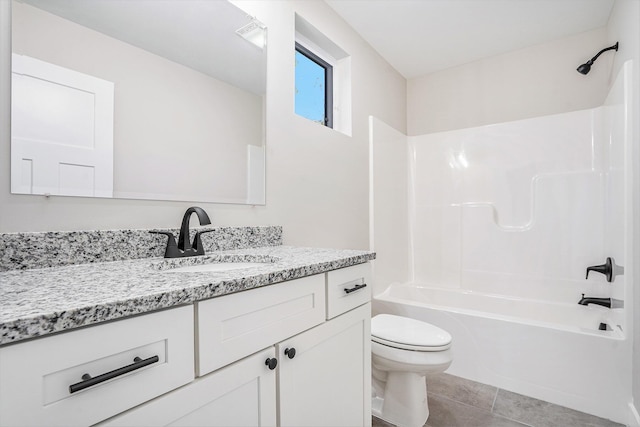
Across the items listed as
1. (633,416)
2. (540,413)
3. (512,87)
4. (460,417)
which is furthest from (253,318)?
(512,87)

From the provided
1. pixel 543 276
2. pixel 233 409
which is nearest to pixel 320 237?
pixel 233 409

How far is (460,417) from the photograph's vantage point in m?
1.67

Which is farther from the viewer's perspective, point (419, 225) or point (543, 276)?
point (419, 225)

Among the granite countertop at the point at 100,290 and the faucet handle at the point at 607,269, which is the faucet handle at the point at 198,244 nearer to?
the granite countertop at the point at 100,290

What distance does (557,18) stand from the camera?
7.17 ft

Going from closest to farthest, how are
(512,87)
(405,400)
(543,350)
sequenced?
(405,400) < (543,350) < (512,87)

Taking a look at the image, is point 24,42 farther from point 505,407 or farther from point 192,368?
point 505,407

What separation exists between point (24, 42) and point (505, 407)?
8.77 ft

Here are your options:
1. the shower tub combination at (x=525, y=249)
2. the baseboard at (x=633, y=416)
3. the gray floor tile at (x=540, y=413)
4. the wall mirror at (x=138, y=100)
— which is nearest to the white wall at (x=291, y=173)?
the wall mirror at (x=138, y=100)

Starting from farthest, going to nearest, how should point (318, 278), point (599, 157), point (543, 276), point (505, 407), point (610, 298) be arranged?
point (543, 276) < point (599, 157) < point (610, 298) < point (505, 407) < point (318, 278)

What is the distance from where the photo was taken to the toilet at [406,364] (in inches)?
58.9

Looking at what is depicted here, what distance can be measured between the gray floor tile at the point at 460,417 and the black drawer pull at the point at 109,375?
1.62 meters

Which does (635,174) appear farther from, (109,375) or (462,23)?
(109,375)

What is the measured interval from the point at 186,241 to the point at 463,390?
1.91m
